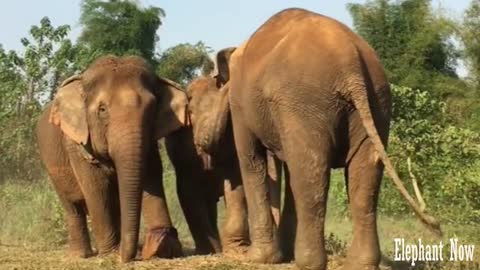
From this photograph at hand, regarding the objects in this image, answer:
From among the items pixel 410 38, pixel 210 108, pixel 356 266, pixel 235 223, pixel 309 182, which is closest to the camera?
pixel 309 182

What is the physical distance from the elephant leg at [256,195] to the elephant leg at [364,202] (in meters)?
1.40

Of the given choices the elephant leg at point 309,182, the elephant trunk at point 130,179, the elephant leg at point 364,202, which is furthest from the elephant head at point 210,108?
the elephant leg at point 364,202

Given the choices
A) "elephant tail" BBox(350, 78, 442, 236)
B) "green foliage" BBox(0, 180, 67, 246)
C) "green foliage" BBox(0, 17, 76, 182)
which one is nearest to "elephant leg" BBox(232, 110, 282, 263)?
"elephant tail" BBox(350, 78, 442, 236)

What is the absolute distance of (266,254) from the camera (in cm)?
878

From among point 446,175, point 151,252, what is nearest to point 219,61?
point 151,252

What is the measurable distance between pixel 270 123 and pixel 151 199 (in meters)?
2.51

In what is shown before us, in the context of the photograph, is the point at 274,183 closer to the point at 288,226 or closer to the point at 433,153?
the point at 288,226

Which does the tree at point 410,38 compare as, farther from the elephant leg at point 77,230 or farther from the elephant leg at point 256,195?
the elephant leg at point 256,195

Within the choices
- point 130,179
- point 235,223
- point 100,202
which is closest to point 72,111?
point 100,202

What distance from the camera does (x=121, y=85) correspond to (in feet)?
32.4

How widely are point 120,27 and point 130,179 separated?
25.0 metres

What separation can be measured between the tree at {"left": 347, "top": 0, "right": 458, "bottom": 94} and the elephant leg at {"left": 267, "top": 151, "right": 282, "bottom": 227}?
21.9 meters

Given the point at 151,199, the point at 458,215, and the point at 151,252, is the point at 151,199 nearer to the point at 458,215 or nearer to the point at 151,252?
the point at 151,252

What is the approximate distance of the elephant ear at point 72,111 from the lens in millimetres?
10250
